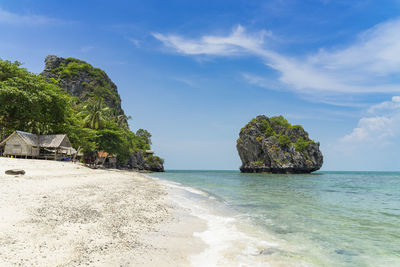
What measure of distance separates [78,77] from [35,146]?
64594 mm

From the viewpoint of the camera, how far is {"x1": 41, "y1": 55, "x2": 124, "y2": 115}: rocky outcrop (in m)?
84.0

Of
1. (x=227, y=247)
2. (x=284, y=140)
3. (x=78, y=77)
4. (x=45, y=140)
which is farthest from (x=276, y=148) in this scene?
(x=227, y=247)

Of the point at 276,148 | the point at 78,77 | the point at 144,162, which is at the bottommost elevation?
the point at 144,162

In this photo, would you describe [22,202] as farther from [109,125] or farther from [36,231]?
[109,125]

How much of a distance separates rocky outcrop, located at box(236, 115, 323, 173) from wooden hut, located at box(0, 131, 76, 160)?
67682 mm

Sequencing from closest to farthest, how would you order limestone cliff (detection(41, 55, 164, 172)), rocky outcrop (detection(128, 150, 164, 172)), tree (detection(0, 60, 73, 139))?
1. tree (detection(0, 60, 73, 139))
2. rocky outcrop (detection(128, 150, 164, 172))
3. limestone cliff (detection(41, 55, 164, 172))

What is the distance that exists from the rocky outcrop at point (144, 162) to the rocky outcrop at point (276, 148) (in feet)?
109

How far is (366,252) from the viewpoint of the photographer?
6.45 meters

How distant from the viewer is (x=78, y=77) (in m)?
87.1

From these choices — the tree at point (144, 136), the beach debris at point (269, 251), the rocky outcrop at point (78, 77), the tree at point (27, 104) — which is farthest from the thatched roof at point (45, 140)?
the tree at point (144, 136)

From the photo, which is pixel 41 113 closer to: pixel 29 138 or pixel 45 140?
pixel 45 140

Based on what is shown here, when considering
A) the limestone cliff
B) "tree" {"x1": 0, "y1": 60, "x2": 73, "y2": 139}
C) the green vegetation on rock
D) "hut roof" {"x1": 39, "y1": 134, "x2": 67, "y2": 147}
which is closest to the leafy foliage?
the limestone cliff

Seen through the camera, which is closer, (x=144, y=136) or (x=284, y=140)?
(x=284, y=140)

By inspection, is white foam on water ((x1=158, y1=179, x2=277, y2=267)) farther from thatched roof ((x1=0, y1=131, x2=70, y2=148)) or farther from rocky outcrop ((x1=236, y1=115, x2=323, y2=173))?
rocky outcrop ((x1=236, y1=115, x2=323, y2=173))
